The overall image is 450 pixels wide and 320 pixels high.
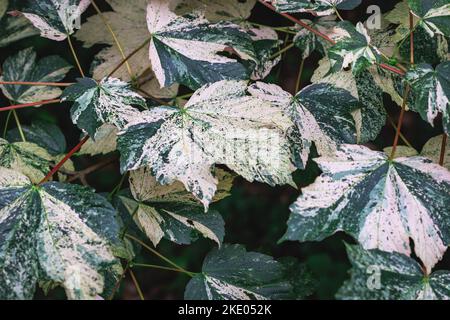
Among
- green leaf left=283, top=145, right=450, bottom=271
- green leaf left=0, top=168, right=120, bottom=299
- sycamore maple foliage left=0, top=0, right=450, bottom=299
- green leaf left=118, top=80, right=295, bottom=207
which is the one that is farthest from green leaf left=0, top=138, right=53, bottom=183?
green leaf left=283, top=145, right=450, bottom=271

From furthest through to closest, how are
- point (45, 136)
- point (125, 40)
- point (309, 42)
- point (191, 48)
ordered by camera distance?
point (45, 136) → point (125, 40) → point (309, 42) → point (191, 48)

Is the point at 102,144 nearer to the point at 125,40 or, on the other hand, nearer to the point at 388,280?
the point at 125,40

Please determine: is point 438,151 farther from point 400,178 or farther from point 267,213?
point 267,213

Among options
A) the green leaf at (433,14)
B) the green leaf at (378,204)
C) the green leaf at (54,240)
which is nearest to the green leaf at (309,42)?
the green leaf at (433,14)

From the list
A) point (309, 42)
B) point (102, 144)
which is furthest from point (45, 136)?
point (309, 42)
